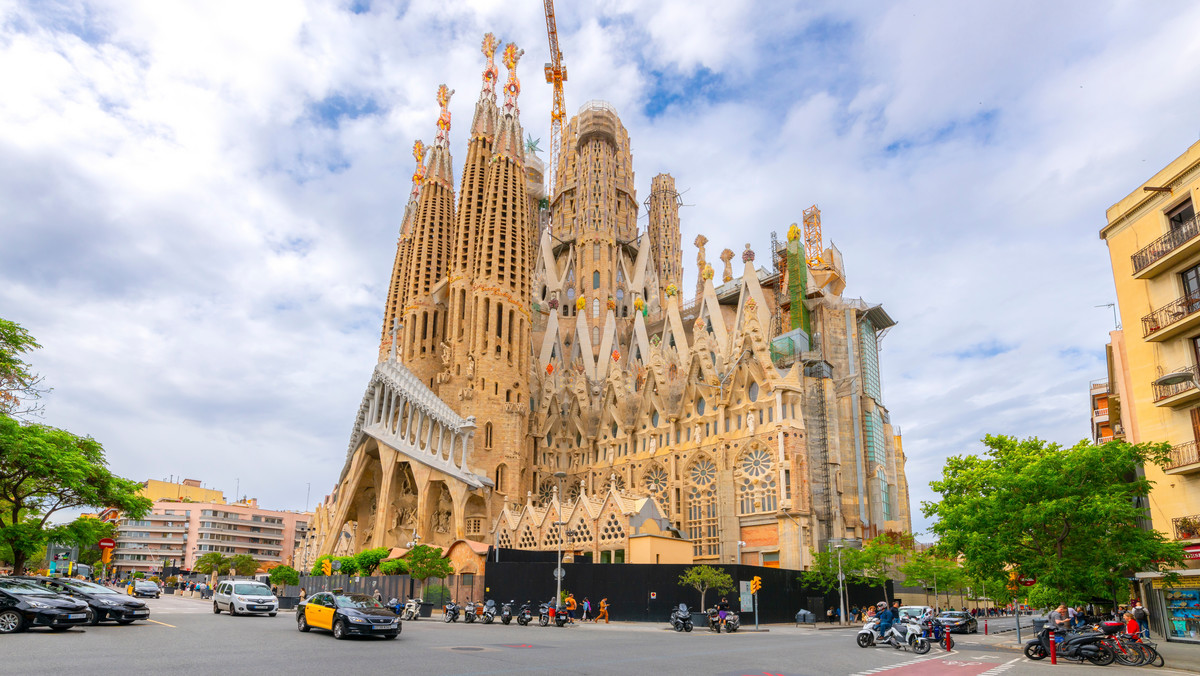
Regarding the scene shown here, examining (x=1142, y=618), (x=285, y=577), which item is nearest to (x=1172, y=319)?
(x=1142, y=618)

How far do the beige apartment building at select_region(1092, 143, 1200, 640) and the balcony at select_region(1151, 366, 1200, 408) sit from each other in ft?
0.08

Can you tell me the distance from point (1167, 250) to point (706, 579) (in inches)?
788

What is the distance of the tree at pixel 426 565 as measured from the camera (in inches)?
1457

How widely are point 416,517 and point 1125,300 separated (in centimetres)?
4810

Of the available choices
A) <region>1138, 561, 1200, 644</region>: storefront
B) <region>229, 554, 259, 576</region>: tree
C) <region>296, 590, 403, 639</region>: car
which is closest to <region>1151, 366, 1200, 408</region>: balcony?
<region>1138, 561, 1200, 644</region>: storefront

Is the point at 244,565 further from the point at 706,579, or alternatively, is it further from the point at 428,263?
the point at 706,579

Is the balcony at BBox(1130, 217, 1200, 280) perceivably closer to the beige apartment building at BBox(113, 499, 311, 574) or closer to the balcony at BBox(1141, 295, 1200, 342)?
the balcony at BBox(1141, 295, 1200, 342)

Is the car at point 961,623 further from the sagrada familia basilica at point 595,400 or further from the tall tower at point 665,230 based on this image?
the tall tower at point 665,230

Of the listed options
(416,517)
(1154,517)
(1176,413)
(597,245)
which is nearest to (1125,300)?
(1176,413)

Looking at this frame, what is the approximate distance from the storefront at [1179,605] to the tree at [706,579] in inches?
572

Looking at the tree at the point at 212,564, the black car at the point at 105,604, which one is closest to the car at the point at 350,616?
the black car at the point at 105,604

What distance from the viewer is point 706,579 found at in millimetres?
32406

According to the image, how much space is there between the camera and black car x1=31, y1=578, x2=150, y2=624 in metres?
21.2

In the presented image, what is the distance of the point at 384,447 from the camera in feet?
201
